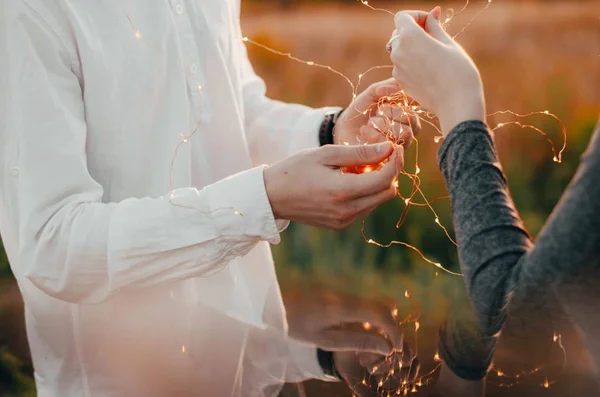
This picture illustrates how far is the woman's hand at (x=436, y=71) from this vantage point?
0.63 meters

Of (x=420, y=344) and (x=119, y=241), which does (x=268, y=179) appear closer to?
(x=119, y=241)

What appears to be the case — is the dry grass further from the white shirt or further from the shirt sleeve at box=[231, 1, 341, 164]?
the white shirt

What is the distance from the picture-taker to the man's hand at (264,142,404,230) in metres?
0.71

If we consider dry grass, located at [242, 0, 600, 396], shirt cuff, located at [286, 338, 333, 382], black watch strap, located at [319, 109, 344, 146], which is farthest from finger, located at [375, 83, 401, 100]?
dry grass, located at [242, 0, 600, 396]

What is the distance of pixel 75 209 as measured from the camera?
0.73 metres

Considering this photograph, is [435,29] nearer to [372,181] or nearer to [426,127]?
[372,181]

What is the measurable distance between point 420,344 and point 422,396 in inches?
5.4

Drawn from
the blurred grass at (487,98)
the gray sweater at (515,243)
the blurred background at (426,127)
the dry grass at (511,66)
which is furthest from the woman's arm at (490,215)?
the dry grass at (511,66)

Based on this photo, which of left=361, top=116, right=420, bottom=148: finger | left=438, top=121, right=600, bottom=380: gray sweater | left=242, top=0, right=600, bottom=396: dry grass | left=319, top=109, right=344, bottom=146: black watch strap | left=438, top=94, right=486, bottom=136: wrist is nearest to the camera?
left=438, top=121, right=600, bottom=380: gray sweater

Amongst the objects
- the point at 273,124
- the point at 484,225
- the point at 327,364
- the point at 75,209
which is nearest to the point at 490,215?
the point at 484,225

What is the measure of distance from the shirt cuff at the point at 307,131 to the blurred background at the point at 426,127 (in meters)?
0.50

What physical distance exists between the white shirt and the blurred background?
578 mm

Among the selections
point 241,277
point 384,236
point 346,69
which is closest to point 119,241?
point 241,277

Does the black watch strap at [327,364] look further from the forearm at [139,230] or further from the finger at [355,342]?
the forearm at [139,230]
